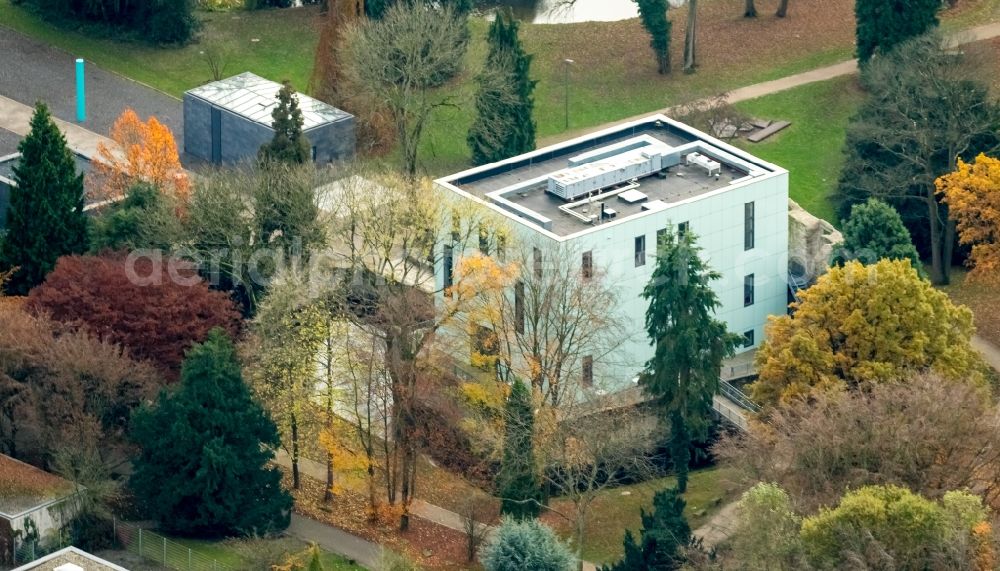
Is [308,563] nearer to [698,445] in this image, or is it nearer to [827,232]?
[698,445]

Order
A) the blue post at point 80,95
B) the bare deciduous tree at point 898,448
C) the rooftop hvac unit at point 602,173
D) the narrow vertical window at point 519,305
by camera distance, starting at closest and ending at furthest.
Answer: the bare deciduous tree at point 898,448, the narrow vertical window at point 519,305, the rooftop hvac unit at point 602,173, the blue post at point 80,95

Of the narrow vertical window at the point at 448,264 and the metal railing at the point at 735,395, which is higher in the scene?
the narrow vertical window at the point at 448,264

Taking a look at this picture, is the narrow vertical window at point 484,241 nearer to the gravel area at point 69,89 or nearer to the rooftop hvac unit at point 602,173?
the rooftop hvac unit at point 602,173

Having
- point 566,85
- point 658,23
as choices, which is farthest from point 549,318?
point 658,23

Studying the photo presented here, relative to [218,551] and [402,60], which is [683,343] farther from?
[402,60]

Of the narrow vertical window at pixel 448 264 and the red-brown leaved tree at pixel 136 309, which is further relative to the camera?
the narrow vertical window at pixel 448 264

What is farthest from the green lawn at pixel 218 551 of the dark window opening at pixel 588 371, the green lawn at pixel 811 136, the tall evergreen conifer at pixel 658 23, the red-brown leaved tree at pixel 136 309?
the tall evergreen conifer at pixel 658 23

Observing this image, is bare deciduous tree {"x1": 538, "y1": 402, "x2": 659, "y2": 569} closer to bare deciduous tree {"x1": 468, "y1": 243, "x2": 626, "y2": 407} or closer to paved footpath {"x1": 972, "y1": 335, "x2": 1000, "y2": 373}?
bare deciduous tree {"x1": 468, "y1": 243, "x2": 626, "y2": 407}
